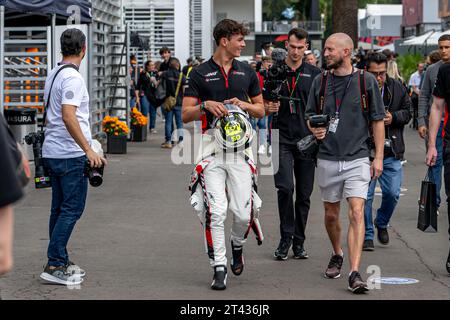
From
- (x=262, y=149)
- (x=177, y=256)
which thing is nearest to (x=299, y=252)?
(x=177, y=256)

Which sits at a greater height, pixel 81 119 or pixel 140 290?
pixel 81 119

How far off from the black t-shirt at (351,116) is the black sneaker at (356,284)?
2.99ft

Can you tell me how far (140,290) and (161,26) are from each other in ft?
112

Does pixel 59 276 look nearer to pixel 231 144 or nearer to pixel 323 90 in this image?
pixel 231 144

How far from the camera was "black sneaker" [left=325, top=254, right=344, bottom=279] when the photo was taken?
7.61 meters

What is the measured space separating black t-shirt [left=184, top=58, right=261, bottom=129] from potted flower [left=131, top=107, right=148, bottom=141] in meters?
14.1

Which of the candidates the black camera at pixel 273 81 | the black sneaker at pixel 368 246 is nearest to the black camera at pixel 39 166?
the black camera at pixel 273 81

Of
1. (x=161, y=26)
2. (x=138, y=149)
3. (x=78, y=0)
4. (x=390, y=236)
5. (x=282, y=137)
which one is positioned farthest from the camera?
(x=161, y=26)

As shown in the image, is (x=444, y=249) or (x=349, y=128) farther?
(x=444, y=249)

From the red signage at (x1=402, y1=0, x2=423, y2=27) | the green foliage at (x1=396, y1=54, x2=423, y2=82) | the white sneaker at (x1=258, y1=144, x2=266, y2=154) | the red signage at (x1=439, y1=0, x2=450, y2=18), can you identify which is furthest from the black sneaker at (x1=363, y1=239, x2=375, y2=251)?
the red signage at (x1=402, y1=0, x2=423, y2=27)

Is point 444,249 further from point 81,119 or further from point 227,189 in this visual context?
point 81,119

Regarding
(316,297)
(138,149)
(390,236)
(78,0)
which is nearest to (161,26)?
(138,149)

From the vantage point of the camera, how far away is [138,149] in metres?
20.0

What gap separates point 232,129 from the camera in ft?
23.5
